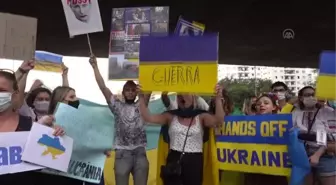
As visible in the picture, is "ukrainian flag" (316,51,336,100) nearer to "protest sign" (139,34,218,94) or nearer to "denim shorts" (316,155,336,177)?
"denim shorts" (316,155,336,177)

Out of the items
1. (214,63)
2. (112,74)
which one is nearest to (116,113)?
(112,74)

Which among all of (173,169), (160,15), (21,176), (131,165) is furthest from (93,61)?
(21,176)

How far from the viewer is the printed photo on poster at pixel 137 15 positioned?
20.1 ft

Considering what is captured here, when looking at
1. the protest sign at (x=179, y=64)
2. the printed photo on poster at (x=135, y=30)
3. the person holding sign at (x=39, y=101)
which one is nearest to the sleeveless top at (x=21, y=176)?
the person holding sign at (x=39, y=101)

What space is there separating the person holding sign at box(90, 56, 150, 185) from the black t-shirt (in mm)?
1392

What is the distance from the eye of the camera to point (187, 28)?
5531 millimetres

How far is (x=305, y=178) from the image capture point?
16.6 ft

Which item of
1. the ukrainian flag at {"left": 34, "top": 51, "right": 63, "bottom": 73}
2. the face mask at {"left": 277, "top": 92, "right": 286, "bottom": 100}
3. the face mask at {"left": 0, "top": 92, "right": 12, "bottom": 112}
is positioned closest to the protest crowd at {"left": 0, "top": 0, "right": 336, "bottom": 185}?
the face mask at {"left": 0, "top": 92, "right": 12, "bottom": 112}

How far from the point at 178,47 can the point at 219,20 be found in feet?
25.4

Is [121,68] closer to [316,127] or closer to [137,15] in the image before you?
[137,15]

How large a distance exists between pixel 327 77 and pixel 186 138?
5.04 feet

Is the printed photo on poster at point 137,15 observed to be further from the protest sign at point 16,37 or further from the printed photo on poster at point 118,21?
the protest sign at point 16,37

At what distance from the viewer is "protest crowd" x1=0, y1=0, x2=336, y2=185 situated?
3936mm

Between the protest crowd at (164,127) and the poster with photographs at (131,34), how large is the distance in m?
0.01
